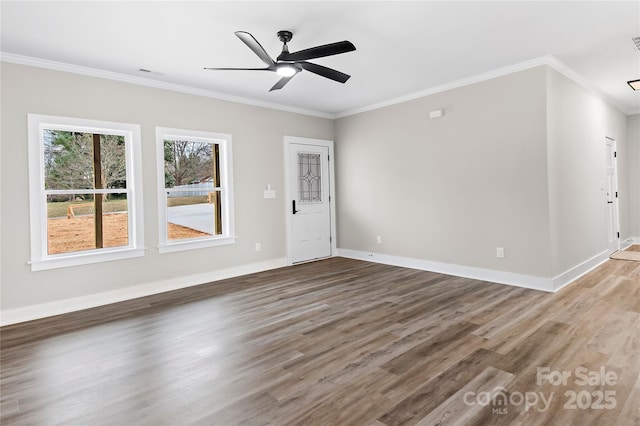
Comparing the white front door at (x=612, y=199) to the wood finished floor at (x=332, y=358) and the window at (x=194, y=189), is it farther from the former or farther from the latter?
the window at (x=194, y=189)

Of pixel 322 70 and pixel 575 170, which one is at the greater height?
pixel 322 70

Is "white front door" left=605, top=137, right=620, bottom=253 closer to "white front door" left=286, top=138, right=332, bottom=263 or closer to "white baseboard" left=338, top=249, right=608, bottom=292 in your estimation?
"white baseboard" left=338, top=249, right=608, bottom=292

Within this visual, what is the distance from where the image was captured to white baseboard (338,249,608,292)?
13.9 feet

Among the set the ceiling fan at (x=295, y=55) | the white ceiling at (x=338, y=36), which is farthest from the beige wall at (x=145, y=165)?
the ceiling fan at (x=295, y=55)

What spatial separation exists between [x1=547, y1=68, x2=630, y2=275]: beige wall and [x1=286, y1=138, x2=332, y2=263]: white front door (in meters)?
3.71

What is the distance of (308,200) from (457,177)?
2663 mm

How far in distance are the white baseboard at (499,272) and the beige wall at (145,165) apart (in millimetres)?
1986

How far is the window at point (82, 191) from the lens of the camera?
3.78 meters

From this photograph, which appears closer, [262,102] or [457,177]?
[457,177]

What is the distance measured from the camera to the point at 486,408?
78.4 inches

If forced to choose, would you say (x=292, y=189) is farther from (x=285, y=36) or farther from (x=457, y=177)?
(x=285, y=36)

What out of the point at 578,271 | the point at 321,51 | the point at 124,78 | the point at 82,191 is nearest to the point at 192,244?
the point at 82,191

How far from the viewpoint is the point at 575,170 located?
4.71 metres

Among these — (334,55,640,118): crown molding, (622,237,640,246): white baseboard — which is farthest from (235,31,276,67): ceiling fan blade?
(622,237,640,246): white baseboard
